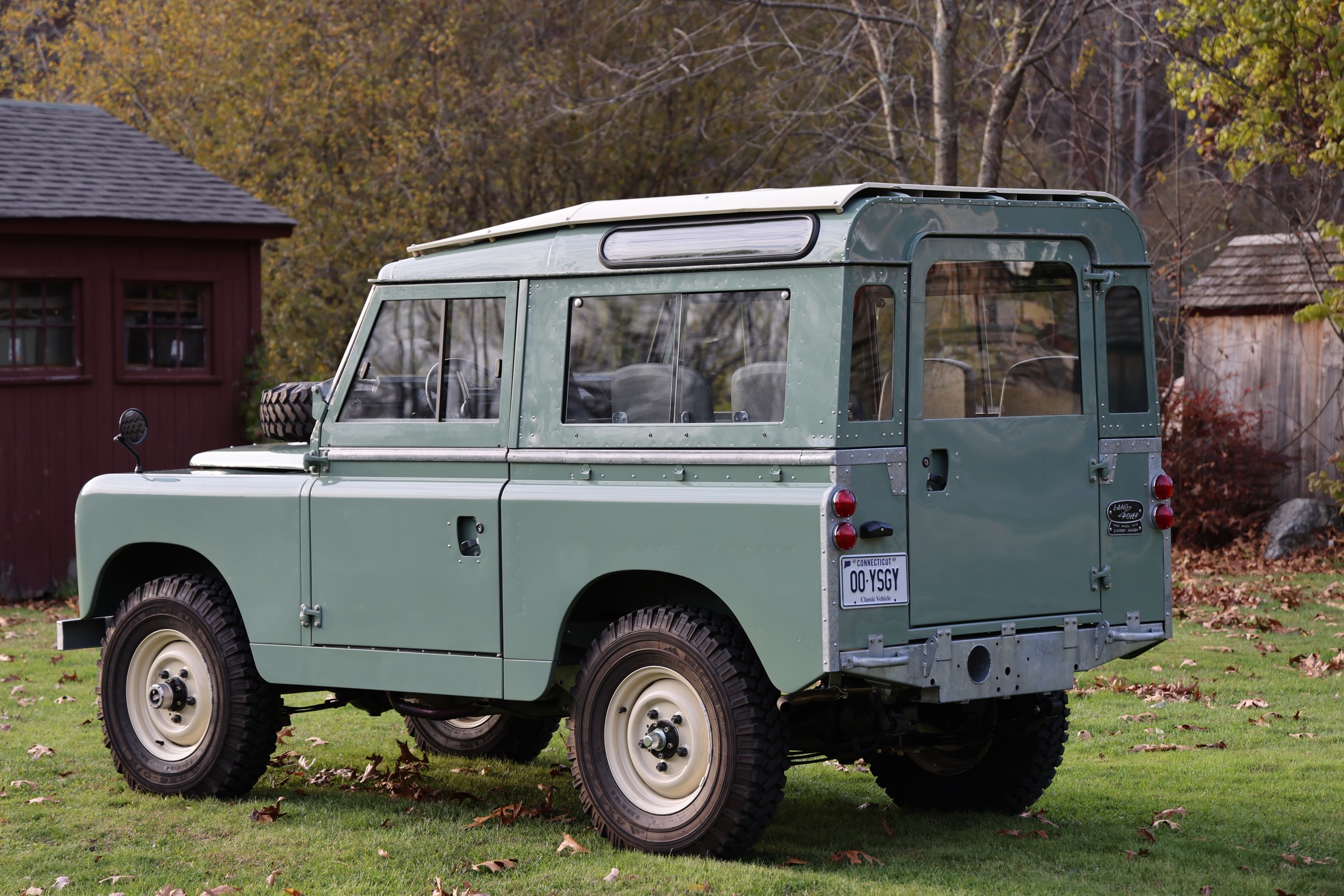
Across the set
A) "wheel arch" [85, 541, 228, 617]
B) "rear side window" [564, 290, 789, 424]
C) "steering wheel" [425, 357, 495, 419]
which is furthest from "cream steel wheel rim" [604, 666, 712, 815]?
"wheel arch" [85, 541, 228, 617]

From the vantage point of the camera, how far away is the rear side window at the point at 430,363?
6.84 m

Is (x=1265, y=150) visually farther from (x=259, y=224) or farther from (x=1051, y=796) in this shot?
(x=259, y=224)

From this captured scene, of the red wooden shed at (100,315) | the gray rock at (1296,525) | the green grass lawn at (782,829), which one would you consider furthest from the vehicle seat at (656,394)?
the gray rock at (1296,525)

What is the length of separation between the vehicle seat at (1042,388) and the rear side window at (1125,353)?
166 mm

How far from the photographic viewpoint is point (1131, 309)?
6.61 meters

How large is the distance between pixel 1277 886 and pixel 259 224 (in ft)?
43.3

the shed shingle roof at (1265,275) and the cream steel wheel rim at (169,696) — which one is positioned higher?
the shed shingle roof at (1265,275)

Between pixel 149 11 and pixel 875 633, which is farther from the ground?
pixel 149 11

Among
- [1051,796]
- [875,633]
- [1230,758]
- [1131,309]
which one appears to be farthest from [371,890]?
[1230,758]

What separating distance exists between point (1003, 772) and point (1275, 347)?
12.5 meters

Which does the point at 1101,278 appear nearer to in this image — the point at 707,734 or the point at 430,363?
the point at 707,734

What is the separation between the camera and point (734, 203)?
609 cm

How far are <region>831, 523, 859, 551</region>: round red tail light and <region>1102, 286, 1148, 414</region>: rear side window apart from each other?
1.52 meters

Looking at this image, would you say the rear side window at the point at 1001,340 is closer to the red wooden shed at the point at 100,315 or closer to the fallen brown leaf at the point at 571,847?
the fallen brown leaf at the point at 571,847
